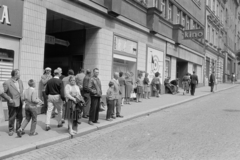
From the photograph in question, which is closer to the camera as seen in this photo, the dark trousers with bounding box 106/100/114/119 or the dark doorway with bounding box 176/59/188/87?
the dark trousers with bounding box 106/100/114/119

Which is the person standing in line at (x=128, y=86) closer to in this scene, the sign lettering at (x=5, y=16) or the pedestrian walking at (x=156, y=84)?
the pedestrian walking at (x=156, y=84)

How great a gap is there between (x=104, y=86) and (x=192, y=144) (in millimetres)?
6814

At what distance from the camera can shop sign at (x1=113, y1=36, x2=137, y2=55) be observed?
42.1ft

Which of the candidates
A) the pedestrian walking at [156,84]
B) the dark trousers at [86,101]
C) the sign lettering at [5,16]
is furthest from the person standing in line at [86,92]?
the pedestrian walking at [156,84]

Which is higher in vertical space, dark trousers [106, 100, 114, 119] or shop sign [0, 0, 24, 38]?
shop sign [0, 0, 24, 38]

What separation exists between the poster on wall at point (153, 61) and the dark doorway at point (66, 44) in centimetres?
520

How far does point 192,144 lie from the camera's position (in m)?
5.82

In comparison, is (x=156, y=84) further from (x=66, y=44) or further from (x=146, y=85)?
(x=66, y=44)

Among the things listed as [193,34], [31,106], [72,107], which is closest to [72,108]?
[72,107]

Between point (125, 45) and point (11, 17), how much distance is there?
6.81 meters

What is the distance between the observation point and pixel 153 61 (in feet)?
54.4

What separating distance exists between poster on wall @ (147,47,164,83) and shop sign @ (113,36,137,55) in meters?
1.94

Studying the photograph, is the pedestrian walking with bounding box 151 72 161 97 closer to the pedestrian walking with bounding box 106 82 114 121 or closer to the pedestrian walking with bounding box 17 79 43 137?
the pedestrian walking with bounding box 106 82 114 121

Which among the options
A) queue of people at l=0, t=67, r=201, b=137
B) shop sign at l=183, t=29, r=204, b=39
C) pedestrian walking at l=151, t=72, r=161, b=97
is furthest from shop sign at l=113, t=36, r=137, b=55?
shop sign at l=183, t=29, r=204, b=39
